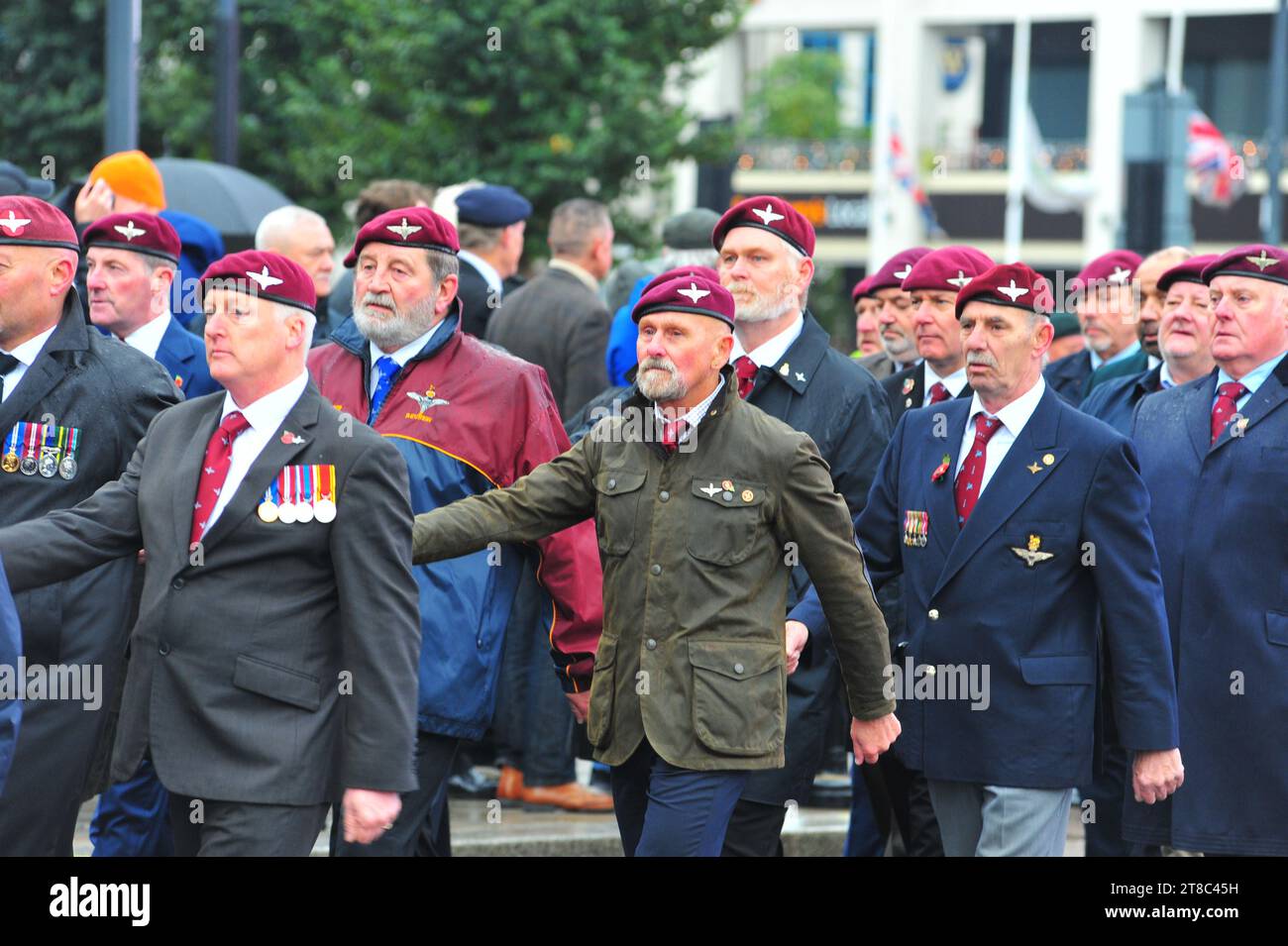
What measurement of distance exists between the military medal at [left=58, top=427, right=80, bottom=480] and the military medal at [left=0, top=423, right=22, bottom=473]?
125mm

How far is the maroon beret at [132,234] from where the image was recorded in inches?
290

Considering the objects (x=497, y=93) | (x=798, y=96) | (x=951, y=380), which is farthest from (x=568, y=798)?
(x=798, y=96)

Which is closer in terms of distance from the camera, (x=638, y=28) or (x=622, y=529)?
(x=622, y=529)

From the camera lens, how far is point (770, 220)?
22.6 ft

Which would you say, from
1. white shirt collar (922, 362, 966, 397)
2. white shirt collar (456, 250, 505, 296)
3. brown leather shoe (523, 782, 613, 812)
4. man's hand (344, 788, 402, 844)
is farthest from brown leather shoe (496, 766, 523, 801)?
man's hand (344, 788, 402, 844)

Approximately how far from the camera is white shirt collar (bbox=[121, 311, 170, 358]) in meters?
7.39

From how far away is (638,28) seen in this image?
18.6m

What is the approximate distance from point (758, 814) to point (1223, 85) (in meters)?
42.7

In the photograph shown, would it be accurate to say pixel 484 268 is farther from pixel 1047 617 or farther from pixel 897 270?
pixel 1047 617

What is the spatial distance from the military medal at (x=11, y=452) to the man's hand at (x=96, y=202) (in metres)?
3.20

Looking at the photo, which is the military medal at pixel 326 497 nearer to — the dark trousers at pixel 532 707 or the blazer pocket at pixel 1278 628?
the blazer pocket at pixel 1278 628
